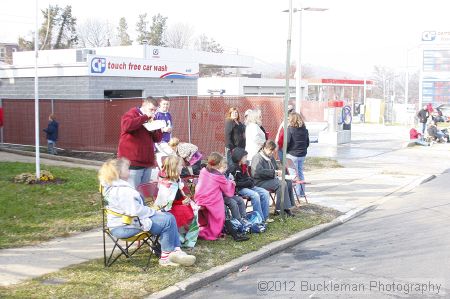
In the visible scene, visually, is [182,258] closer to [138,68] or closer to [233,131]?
[233,131]

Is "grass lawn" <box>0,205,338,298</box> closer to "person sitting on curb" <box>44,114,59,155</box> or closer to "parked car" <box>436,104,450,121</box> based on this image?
"person sitting on curb" <box>44,114,59,155</box>

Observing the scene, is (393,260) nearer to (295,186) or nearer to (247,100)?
(295,186)

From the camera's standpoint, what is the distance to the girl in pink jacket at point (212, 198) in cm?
779

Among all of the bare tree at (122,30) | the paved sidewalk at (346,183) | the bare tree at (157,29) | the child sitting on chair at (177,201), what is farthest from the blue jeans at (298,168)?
the bare tree at (122,30)

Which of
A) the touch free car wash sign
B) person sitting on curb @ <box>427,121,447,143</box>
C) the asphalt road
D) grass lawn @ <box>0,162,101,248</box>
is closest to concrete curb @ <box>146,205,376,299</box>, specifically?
the asphalt road

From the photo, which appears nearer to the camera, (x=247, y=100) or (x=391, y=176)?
(x=391, y=176)

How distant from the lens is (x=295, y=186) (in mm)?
11148

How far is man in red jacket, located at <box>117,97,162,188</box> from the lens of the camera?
7.84 m

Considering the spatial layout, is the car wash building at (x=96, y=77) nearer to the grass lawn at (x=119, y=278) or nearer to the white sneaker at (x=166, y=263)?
the grass lawn at (x=119, y=278)

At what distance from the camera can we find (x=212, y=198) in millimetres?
7812

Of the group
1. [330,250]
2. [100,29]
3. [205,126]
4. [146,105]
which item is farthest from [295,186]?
[100,29]

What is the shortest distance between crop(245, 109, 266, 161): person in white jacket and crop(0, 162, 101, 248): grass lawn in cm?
304

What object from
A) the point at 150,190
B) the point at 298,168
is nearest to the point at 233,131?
the point at 298,168

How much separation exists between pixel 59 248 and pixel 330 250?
3593mm
